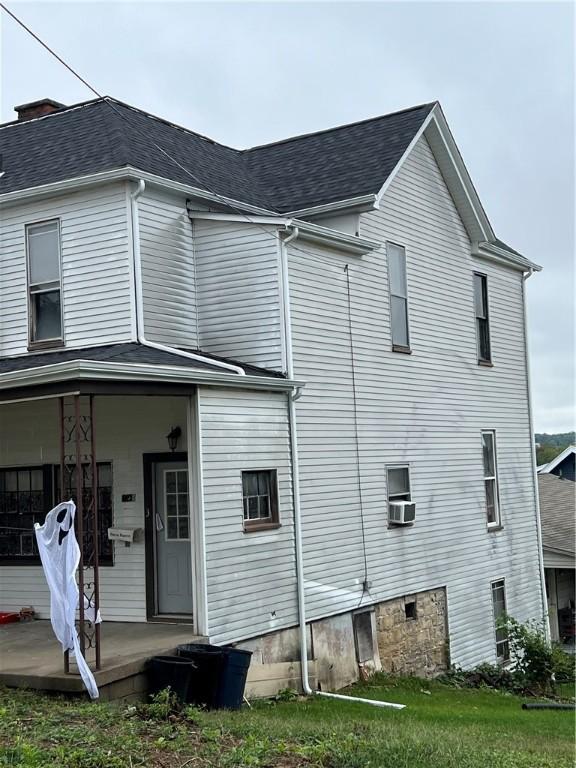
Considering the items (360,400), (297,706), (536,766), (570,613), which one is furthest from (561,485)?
(536,766)

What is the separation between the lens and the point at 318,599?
A: 13.3 meters

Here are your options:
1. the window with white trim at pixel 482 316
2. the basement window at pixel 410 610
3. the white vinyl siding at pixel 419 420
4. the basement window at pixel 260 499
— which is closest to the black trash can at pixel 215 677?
the basement window at pixel 260 499

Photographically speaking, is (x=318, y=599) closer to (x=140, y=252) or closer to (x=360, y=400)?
(x=360, y=400)

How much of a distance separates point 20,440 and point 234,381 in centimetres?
411

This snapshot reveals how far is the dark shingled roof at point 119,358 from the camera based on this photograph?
11.3m

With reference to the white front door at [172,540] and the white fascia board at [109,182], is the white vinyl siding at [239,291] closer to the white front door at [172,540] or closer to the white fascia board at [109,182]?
the white fascia board at [109,182]

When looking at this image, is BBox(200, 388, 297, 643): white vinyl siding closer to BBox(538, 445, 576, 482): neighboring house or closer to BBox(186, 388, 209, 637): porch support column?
BBox(186, 388, 209, 637): porch support column

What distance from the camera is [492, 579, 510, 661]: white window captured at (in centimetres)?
1847

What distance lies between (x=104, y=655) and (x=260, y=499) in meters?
3.04

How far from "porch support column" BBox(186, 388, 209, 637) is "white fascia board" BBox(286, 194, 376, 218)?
192 inches

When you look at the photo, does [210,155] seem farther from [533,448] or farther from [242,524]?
[533,448]

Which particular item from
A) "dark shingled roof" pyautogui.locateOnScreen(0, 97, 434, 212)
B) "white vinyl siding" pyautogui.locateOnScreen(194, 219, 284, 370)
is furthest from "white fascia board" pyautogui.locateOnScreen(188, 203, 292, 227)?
"dark shingled roof" pyautogui.locateOnScreen(0, 97, 434, 212)

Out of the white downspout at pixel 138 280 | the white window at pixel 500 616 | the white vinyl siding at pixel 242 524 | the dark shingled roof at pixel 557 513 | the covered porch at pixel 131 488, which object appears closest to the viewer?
the covered porch at pixel 131 488

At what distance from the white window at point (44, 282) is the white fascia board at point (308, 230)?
6.59 ft
